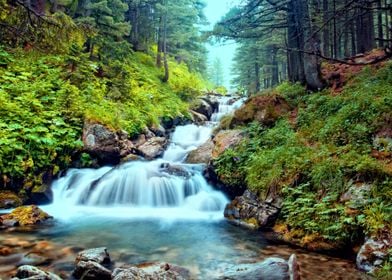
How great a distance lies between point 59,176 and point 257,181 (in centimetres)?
607

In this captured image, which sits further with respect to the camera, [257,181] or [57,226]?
[257,181]

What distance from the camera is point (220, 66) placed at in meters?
76.9

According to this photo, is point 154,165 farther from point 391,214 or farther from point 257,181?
point 391,214

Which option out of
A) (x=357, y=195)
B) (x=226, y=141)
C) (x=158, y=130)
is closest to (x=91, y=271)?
(x=357, y=195)

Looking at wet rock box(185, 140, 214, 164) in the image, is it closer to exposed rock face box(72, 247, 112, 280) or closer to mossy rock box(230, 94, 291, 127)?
mossy rock box(230, 94, 291, 127)

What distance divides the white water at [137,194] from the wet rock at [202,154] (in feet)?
2.21

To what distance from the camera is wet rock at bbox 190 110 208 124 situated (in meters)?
19.9

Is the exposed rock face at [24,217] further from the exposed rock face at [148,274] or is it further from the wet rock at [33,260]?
the exposed rock face at [148,274]

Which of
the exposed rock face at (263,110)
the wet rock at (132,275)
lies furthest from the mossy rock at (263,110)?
the wet rock at (132,275)

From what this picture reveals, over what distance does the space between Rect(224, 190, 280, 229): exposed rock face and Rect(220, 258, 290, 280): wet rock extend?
279 centimetres

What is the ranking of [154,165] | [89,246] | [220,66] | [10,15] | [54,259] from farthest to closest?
[220,66] < [154,165] < [89,246] < [54,259] < [10,15]

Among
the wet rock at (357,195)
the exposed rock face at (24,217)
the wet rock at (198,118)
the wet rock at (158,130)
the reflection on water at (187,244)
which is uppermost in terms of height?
the wet rock at (198,118)

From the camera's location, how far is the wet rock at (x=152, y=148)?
42.2 feet

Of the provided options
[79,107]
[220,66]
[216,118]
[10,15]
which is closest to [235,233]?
[10,15]
